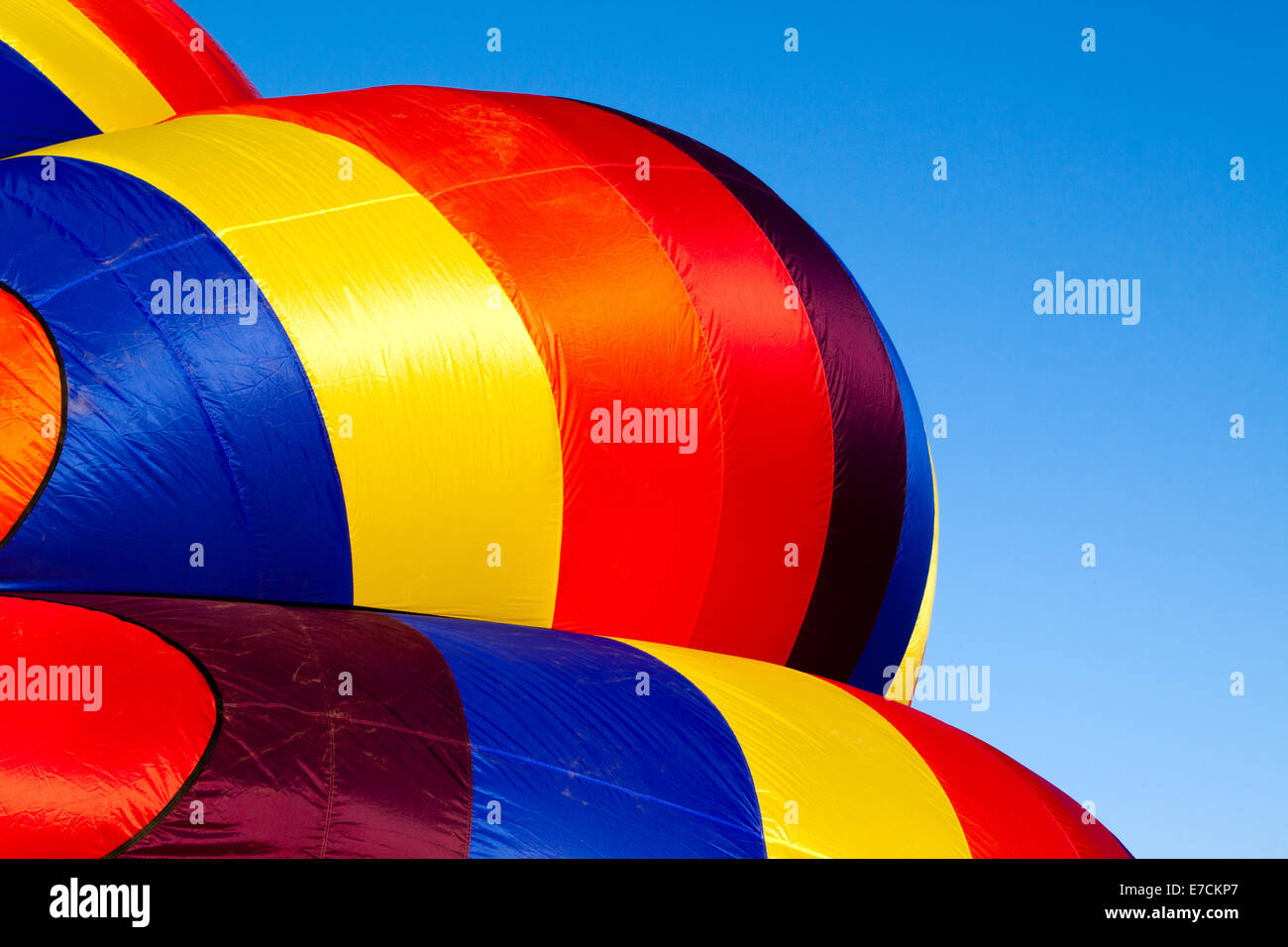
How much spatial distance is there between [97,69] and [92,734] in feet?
16.5

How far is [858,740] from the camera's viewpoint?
6.32 m

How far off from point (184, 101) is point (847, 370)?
4249 millimetres

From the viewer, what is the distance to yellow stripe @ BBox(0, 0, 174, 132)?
832cm

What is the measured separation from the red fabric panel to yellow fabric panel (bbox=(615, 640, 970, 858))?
6.76 feet

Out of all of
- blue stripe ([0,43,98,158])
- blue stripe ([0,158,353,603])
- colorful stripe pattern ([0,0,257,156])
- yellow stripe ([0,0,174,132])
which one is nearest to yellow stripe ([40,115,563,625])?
blue stripe ([0,158,353,603])

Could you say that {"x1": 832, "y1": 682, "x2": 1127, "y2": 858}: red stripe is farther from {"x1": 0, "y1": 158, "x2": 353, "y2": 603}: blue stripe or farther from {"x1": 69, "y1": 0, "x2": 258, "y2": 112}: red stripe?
{"x1": 69, "y1": 0, "x2": 258, "y2": 112}: red stripe

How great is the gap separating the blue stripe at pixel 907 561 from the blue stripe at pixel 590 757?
7.04 ft

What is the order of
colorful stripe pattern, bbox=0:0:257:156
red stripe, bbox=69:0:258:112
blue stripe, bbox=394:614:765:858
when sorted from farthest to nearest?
red stripe, bbox=69:0:258:112, colorful stripe pattern, bbox=0:0:257:156, blue stripe, bbox=394:614:765:858

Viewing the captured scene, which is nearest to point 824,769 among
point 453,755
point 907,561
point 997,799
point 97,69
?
point 997,799

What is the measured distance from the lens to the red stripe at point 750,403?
23.5 ft

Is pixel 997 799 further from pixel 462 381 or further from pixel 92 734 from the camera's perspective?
pixel 92 734

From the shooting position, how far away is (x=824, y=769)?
5980mm

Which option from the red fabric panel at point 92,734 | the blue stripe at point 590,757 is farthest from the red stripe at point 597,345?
the red fabric panel at point 92,734

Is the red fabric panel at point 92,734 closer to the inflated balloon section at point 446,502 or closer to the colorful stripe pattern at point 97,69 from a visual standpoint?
the inflated balloon section at point 446,502
